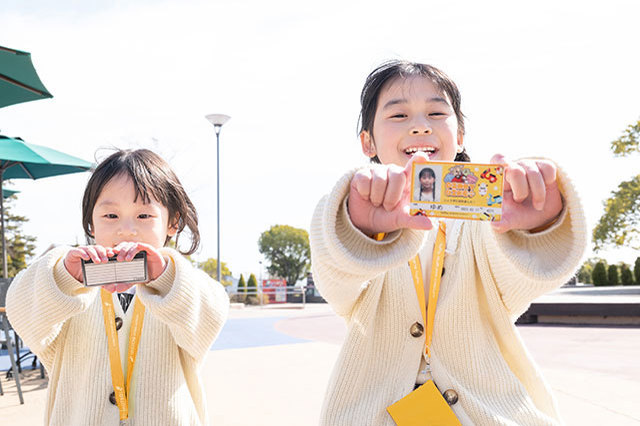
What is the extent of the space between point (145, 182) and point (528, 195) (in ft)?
4.94

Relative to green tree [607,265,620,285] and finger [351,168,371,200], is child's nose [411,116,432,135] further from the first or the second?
green tree [607,265,620,285]

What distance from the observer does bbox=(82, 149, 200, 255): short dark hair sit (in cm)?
216

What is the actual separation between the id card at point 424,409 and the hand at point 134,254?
92cm

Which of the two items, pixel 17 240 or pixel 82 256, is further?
pixel 17 240

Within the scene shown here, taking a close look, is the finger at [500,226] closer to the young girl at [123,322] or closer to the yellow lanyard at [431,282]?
the yellow lanyard at [431,282]

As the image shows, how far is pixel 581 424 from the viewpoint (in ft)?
11.3

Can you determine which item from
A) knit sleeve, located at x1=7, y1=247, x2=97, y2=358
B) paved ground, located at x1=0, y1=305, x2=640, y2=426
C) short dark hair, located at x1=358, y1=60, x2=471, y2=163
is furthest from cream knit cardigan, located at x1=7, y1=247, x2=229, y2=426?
paved ground, located at x1=0, y1=305, x2=640, y2=426

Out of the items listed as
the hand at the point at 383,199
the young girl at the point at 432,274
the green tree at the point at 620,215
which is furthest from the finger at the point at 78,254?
the green tree at the point at 620,215

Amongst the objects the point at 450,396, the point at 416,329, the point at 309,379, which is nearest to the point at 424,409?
the point at 450,396

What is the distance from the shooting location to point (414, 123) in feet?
5.59

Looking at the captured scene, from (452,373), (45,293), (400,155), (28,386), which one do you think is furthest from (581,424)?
→ (28,386)

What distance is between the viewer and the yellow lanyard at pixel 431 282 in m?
1.55

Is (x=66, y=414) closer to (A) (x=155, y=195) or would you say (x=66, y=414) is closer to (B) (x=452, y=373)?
(A) (x=155, y=195)

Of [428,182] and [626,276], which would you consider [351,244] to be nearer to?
[428,182]
